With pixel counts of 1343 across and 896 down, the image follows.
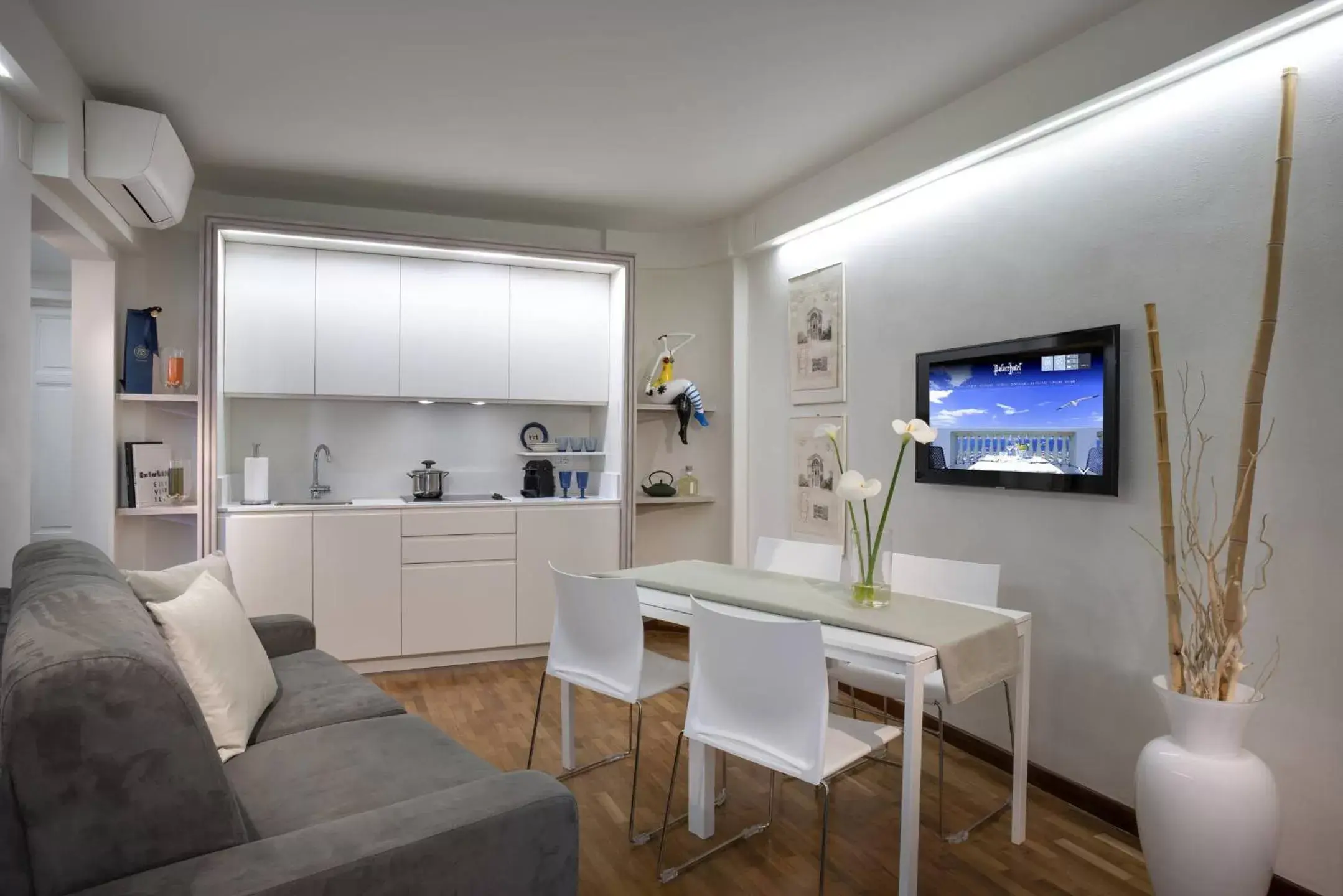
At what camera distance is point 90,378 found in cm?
400

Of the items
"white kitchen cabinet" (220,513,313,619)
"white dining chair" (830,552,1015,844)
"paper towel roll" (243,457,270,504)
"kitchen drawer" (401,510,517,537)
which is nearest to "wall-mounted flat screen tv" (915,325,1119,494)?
"white dining chair" (830,552,1015,844)

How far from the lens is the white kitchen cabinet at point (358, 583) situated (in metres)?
4.23

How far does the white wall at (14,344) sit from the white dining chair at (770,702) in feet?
7.41

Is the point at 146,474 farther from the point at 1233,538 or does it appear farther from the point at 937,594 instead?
the point at 1233,538

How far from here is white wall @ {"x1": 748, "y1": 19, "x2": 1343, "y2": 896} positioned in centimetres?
220

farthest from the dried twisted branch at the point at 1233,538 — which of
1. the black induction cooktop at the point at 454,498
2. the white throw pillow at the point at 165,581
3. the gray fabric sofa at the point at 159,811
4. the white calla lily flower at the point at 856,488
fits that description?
the black induction cooktop at the point at 454,498

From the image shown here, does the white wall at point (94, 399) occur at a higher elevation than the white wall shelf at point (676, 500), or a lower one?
higher

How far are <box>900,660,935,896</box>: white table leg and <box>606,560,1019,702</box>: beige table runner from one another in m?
0.09

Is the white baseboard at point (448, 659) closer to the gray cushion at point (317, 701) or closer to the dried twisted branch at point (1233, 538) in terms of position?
the gray cushion at point (317, 701)

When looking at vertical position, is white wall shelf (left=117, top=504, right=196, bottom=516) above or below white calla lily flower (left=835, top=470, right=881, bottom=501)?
below

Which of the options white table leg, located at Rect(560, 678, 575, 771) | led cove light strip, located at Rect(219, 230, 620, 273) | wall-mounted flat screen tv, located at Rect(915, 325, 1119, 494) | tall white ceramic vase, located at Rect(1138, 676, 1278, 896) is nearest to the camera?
tall white ceramic vase, located at Rect(1138, 676, 1278, 896)

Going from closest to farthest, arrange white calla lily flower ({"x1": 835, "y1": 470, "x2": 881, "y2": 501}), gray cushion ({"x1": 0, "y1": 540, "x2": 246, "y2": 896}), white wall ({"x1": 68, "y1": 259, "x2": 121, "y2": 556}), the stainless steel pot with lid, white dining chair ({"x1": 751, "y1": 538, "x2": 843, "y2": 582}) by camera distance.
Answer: gray cushion ({"x1": 0, "y1": 540, "x2": 246, "y2": 896}) → white calla lily flower ({"x1": 835, "y1": 470, "x2": 881, "y2": 501}) → white dining chair ({"x1": 751, "y1": 538, "x2": 843, "y2": 582}) → white wall ({"x1": 68, "y1": 259, "x2": 121, "y2": 556}) → the stainless steel pot with lid

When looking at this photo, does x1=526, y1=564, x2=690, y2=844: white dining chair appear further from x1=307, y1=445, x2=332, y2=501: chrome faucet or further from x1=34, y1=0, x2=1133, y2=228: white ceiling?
x1=307, y1=445, x2=332, y2=501: chrome faucet

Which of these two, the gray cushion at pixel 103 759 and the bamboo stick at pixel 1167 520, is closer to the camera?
the gray cushion at pixel 103 759
